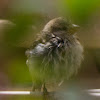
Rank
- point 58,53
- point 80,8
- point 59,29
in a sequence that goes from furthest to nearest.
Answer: point 59,29, point 58,53, point 80,8

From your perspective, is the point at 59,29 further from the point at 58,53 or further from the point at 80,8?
the point at 80,8

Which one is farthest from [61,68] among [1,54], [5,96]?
[1,54]

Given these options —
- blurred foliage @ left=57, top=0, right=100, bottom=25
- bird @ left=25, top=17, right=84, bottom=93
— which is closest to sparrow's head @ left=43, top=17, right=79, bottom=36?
bird @ left=25, top=17, right=84, bottom=93

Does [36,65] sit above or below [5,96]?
below

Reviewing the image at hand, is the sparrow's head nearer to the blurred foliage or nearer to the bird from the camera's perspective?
the bird

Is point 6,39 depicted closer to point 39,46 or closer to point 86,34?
point 86,34

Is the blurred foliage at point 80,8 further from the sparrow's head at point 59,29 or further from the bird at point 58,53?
the sparrow's head at point 59,29

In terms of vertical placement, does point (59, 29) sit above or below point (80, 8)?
below

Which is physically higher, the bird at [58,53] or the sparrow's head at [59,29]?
the sparrow's head at [59,29]

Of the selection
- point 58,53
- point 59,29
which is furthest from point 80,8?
point 59,29

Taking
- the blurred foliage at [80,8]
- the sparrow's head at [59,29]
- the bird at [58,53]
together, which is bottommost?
the bird at [58,53]

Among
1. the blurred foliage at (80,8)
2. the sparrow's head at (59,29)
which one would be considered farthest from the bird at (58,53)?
the blurred foliage at (80,8)
